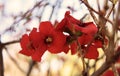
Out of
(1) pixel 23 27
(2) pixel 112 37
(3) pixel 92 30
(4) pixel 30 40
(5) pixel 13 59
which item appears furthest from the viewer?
(5) pixel 13 59

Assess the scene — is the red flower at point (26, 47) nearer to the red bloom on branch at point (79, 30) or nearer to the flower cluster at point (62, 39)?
the flower cluster at point (62, 39)

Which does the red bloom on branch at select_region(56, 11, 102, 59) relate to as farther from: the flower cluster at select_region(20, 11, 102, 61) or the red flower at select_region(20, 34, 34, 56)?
the red flower at select_region(20, 34, 34, 56)

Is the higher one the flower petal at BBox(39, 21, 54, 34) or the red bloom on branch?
the flower petal at BBox(39, 21, 54, 34)

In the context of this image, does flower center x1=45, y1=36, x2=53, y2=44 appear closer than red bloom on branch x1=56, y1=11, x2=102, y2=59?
No

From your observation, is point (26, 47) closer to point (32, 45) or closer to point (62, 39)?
point (32, 45)

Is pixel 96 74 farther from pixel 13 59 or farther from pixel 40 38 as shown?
pixel 13 59

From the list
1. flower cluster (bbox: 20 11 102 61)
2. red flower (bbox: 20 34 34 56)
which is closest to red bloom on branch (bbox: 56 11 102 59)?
flower cluster (bbox: 20 11 102 61)

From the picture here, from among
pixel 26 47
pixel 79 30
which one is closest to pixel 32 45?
pixel 26 47

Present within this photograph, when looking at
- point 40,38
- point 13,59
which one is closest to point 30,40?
point 40,38
